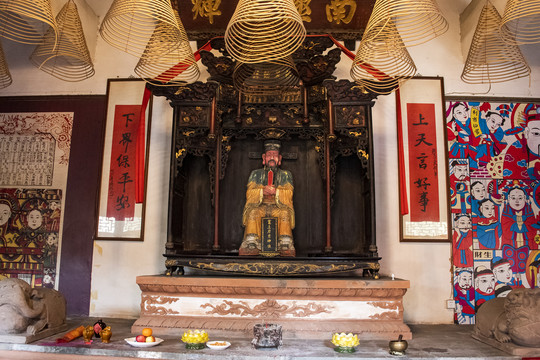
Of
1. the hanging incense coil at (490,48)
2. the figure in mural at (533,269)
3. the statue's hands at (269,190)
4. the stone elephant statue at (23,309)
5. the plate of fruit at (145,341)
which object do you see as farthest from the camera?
the figure in mural at (533,269)

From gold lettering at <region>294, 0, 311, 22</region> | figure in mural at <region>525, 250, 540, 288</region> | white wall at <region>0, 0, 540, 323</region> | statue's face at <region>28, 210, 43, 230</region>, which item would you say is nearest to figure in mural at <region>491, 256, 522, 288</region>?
figure in mural at <region>525, 250, 540, 288</region>

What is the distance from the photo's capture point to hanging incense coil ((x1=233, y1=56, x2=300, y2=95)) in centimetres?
466

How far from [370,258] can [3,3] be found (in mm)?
3672

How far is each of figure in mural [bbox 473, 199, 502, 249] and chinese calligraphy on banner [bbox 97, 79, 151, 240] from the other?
402cm

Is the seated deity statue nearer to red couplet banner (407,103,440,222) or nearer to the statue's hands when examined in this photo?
the statue's hands

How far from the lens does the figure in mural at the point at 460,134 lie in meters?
5.41

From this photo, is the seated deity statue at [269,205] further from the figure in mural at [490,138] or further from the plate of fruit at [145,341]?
the figure in mural at [490,138]

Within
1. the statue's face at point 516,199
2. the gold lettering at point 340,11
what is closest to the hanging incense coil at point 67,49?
the gold lettering at point 340,11

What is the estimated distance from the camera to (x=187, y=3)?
18.2 ft

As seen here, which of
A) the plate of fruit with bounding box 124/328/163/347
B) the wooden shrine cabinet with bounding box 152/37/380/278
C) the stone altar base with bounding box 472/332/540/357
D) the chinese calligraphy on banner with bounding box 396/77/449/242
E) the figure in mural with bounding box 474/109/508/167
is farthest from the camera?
the figure in mural with bounding box 474/109/508/167

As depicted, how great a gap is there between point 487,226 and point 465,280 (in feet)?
2.27

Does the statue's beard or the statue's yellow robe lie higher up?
the statue's beard

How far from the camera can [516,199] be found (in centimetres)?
530

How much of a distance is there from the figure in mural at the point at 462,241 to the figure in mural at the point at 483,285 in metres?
0.14
